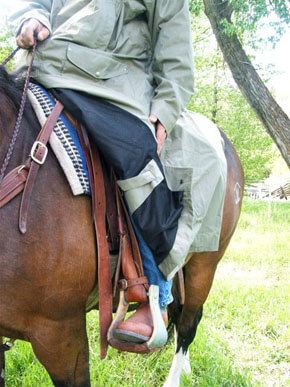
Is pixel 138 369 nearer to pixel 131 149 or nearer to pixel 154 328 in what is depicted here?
pixel 154 328

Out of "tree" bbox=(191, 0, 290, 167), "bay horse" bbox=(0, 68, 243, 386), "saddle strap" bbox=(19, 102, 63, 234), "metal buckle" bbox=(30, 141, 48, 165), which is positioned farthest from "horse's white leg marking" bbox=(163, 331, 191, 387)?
"tree" bbox=(191, 0, 290, 167)

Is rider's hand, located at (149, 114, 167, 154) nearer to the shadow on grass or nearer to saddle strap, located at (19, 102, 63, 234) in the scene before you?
saddle strap, located at (19, 102, 63, 234)

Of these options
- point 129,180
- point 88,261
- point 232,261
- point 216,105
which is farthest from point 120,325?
point 216,105

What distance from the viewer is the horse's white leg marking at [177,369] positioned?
3.44m

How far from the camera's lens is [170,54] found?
7.59 feet

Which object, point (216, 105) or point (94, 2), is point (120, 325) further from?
point (216, 105)

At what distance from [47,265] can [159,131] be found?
2.82ft

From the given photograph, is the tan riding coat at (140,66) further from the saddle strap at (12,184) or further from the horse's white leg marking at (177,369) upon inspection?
the horse's white leg marking at (177,369)

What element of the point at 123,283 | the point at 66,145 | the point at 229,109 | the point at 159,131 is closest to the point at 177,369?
the point at 123,283

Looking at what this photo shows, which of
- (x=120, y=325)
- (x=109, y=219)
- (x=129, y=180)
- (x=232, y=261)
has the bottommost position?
(x=232, y=261)

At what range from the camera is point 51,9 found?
94.9 inches

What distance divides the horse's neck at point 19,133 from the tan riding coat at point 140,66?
219mm

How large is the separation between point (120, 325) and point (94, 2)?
1.51 metres

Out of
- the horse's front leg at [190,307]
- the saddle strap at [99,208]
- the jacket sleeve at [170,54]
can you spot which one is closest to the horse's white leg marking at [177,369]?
the horse's front leg at [190,307]
